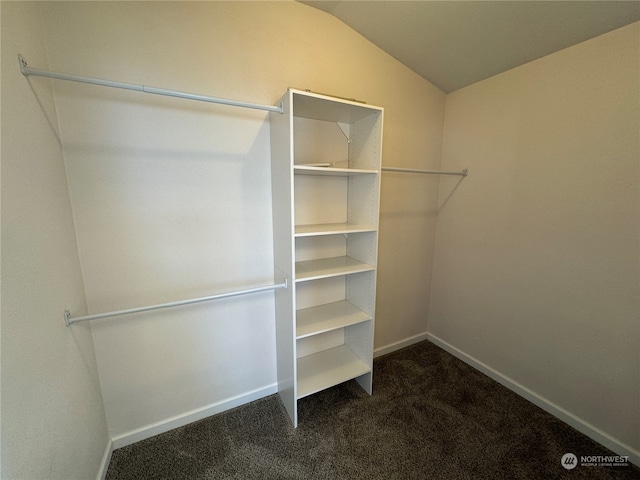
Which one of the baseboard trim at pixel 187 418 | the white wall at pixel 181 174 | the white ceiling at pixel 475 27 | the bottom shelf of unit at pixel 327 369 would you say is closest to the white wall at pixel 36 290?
the white wall at pixel 181 174

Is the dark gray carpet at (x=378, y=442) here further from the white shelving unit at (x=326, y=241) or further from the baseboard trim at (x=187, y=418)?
the white shelving unit at (x=326, y=241)

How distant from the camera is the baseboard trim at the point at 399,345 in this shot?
242cm

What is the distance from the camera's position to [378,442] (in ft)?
5.16

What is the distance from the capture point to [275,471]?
4.63 feet

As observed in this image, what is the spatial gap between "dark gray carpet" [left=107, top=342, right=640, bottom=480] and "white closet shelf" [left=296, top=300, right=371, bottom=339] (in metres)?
0.66

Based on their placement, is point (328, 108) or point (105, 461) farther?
point (328, 108)

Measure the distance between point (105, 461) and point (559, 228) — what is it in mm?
3165

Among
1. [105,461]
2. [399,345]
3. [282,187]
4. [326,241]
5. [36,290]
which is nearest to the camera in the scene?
[36,290]

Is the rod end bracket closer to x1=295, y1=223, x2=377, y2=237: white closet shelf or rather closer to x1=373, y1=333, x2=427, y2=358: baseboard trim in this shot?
x1=295, y1=223, x2=377, y2=237: white closet shelf

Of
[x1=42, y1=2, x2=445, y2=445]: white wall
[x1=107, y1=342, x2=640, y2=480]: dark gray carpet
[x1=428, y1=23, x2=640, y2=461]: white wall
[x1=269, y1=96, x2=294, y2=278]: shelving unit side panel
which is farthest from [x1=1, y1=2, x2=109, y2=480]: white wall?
[x1=428, y1=23, x2=640, y2=461]: white wall

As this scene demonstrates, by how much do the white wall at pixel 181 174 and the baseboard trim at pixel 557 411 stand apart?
1838 millimetres

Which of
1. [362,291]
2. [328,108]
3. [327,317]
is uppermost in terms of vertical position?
[328,108]

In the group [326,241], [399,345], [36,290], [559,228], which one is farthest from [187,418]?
[559,228]

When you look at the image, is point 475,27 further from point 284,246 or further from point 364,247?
point 284,246
